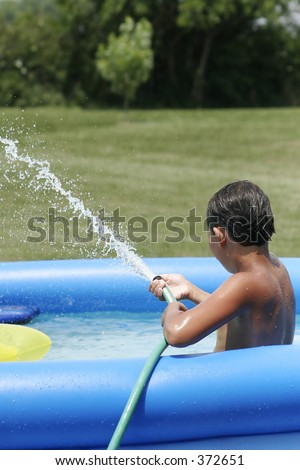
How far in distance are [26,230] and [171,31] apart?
715 inches

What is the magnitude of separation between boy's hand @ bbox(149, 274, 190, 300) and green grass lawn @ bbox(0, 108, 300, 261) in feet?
6.86

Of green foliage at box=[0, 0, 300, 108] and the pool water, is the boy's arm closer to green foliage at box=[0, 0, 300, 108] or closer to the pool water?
the pool water

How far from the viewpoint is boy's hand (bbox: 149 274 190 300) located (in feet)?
9.25

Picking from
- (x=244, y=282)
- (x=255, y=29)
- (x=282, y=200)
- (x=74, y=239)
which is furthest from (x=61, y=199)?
(x=255, y=29)

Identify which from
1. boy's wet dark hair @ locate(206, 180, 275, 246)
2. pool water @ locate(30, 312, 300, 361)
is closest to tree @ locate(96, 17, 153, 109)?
pool water @ locate(30, 312, 300, 361)

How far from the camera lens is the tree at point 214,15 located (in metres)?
21.3

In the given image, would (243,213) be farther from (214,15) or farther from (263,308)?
(214,15)

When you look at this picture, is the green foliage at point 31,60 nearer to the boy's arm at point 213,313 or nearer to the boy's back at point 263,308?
the boy's back at point 263,308

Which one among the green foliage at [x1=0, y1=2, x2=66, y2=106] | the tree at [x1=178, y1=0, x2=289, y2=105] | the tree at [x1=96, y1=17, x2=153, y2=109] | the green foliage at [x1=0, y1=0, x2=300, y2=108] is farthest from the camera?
the green foliage at [x1=0, y1=0, x2=300, y2=108]

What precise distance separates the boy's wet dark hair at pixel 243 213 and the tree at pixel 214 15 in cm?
1942

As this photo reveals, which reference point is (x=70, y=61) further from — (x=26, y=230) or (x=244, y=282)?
(x=244, y=282)

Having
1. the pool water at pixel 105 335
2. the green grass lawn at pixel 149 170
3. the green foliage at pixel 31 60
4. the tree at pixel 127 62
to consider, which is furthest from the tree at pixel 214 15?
the pool water at pixel 105 335

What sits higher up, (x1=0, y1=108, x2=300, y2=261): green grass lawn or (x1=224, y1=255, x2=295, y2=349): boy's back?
(x1=224, y1=255, x2=295, y2=349): boy's back

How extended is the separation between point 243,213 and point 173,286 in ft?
1.56
